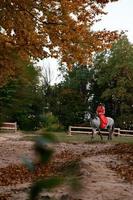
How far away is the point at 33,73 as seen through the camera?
5.34 ft

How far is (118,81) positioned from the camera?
228ft

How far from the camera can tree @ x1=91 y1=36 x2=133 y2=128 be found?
68562mm

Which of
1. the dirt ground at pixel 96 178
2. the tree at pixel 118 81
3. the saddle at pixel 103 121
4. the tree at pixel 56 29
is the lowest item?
the dirt ground at pixel 96 178

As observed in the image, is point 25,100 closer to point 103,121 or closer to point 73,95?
point 103,121

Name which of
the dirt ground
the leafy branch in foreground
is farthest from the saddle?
the leafy branch in foreground

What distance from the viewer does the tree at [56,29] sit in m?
Answer: 17.3

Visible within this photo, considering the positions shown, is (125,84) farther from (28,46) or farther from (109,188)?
(109,188)

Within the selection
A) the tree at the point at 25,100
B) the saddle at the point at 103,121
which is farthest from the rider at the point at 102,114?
the tree at the point at 25,100

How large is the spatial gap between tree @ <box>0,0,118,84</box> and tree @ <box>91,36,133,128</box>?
48.7m

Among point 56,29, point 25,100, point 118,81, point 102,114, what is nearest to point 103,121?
point 102,114

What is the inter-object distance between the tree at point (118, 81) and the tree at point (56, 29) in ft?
160

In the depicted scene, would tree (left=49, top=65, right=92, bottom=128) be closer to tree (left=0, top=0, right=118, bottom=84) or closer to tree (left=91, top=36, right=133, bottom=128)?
tree (left=91, top=36, right=133, bottom=128)

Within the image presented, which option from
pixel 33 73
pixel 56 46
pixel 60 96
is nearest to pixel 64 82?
pixel 60 96

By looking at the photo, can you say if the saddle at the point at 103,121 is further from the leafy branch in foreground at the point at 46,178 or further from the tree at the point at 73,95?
the tree at the point at 73,95
